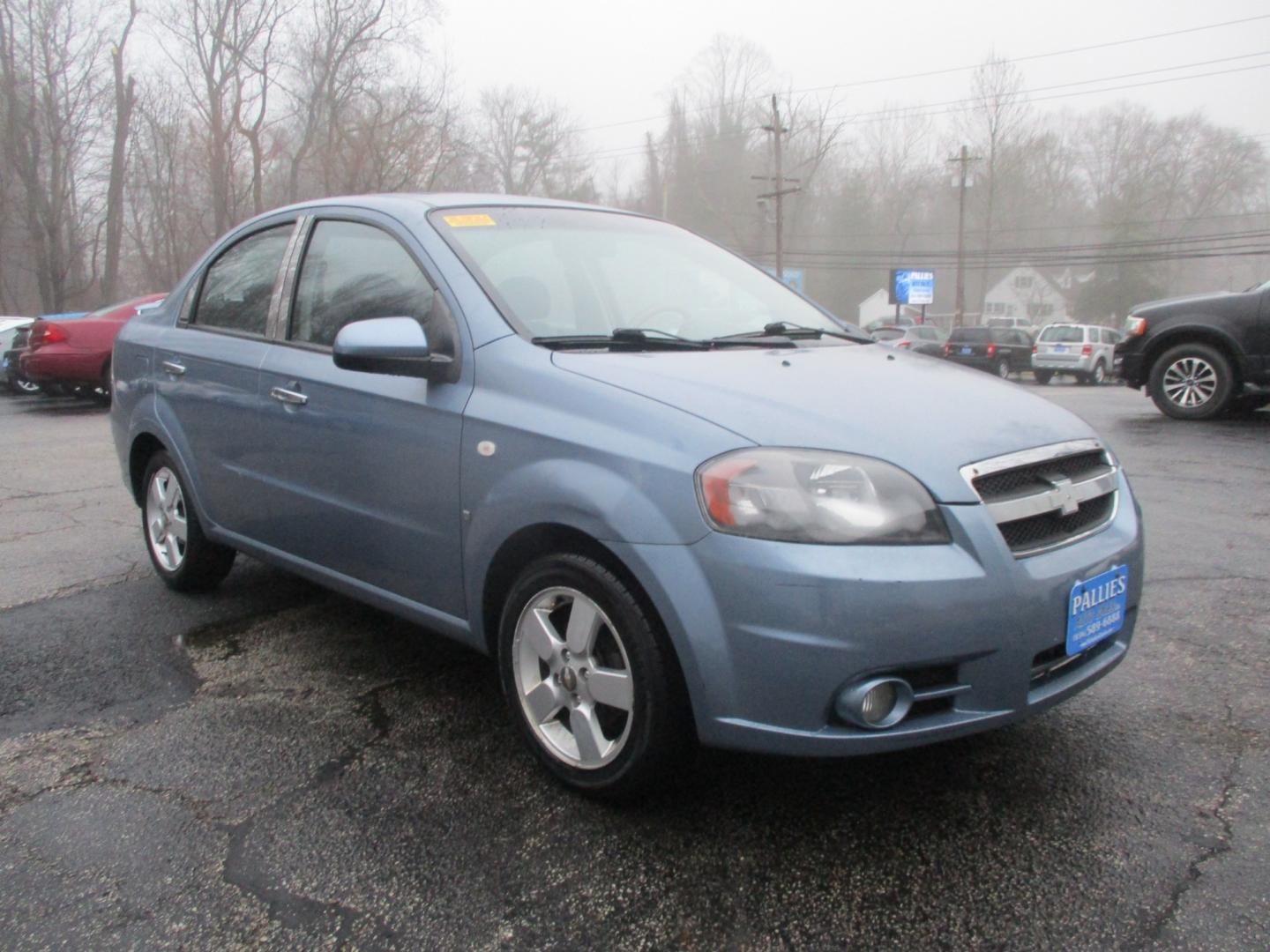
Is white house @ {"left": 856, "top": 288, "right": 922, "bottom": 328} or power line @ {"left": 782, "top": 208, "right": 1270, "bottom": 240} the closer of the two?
power line @ {"left": 782, "top": 208, "right": 1270, "bottom": 240}

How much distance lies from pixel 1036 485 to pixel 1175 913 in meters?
0.96

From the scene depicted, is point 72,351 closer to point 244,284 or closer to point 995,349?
point 244,284

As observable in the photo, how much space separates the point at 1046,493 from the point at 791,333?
1.22 m

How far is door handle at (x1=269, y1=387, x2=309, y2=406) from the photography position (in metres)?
3.41

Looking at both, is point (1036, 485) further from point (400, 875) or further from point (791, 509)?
point (400, 875)

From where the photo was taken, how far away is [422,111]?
1299 inches

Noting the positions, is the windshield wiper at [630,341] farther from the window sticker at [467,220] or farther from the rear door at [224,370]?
the rear door at [224,370]

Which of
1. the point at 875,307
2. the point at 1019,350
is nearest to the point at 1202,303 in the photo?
the point at 1019,350

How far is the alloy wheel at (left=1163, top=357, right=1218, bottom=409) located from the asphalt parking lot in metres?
6.76

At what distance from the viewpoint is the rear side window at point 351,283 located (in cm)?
322

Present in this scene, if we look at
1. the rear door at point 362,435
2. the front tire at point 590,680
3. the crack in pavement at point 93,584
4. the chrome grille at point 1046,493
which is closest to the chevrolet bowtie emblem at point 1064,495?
the chrome grille at point 1046,493

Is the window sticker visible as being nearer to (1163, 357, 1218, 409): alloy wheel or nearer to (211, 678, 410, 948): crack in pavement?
(211, 678, 410, 948): crack in pavement

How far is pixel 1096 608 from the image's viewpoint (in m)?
2.47

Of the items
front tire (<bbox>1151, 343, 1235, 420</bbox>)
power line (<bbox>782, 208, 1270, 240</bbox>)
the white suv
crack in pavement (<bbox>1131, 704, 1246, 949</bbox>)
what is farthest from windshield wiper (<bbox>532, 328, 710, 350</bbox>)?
power line (<bbox>782, 208, 1270, 240</bbox>)
